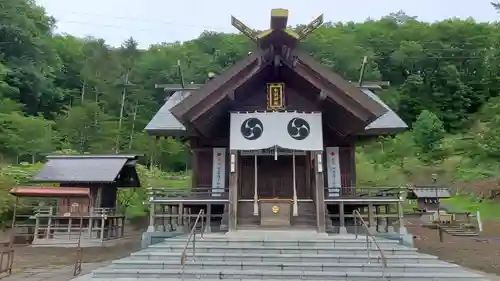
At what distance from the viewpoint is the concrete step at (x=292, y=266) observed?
29.3ft

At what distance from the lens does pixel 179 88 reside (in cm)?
1858

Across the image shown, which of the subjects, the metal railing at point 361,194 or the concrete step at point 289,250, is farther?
the metal railing at point 361,194

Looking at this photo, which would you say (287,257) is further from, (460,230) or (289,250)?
(460,230)

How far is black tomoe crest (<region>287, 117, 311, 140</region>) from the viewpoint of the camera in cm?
1277

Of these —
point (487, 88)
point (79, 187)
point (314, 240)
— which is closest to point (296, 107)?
point (314, 240)

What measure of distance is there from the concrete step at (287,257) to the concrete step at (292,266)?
173 millimetres

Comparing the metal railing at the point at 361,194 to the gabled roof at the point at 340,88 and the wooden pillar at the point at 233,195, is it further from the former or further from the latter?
the wooden pillar at the point at 233,195

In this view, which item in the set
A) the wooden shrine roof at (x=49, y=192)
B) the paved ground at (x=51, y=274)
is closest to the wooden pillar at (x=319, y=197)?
the paved ground at (x=51, y=274)

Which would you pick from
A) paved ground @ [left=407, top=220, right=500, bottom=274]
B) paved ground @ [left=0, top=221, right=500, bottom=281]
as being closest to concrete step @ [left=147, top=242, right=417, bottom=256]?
paved ground @ [left=0, top=221, right=500, bottom=281]

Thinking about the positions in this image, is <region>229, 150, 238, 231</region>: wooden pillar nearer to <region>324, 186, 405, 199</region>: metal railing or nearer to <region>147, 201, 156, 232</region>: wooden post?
<region>147, 201, 156, 232</region>: wooden post

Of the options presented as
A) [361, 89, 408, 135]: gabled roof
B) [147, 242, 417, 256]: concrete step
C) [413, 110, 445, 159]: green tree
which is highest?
[413, 110, 445, 159]: green tree

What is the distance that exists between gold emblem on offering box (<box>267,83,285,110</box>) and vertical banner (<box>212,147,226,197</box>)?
2782 millimetres

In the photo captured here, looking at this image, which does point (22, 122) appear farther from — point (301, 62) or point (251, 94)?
point (301, 62)

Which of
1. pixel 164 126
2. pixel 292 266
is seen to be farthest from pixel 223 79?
pixel 292 266
